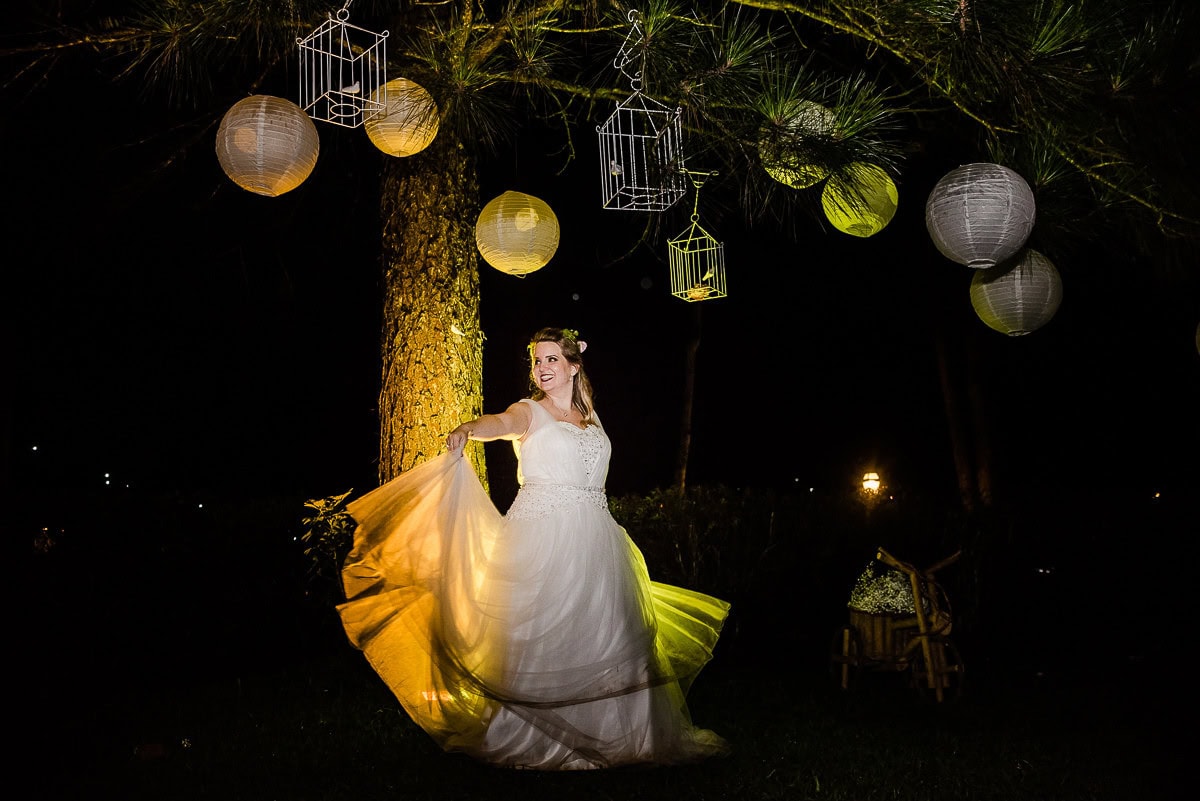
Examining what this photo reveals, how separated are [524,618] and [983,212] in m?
2.78

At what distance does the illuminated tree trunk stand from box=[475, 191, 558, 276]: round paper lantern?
1.52 feet

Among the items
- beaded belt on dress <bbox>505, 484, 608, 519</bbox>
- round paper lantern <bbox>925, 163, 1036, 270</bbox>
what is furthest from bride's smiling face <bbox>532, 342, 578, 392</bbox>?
round paper lantern <bbox>925, 163, 1036, 270</bbox>

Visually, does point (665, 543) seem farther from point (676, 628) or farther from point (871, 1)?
point (871, 1)

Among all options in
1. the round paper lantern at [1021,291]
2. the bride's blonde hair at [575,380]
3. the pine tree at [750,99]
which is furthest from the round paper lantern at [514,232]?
the round paper lantern at [1021,291]

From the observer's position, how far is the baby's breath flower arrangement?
6180 millimetres

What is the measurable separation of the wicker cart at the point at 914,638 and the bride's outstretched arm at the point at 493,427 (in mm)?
2733

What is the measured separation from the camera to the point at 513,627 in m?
4.29

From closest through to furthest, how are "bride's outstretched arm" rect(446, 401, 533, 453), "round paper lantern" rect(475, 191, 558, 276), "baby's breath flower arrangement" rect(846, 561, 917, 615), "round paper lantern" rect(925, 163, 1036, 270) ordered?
"round paper lantern" rect(925, 163, 1036, 270) < "bride's outstretched arm" rect(446, 401, 533, 453) < "round paper lantern" rect(475, 191, 558, 276) < "baby's breath flower arrangement" rect(846, 561, 917, 615)

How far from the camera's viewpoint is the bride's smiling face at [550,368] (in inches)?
187

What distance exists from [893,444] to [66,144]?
1063 inches

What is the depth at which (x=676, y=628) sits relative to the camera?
4.83 meters

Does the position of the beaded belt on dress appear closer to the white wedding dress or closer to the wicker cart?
the white wedding dress

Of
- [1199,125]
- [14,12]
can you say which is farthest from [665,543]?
[14,12]

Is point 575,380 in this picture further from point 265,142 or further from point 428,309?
point 265,142
